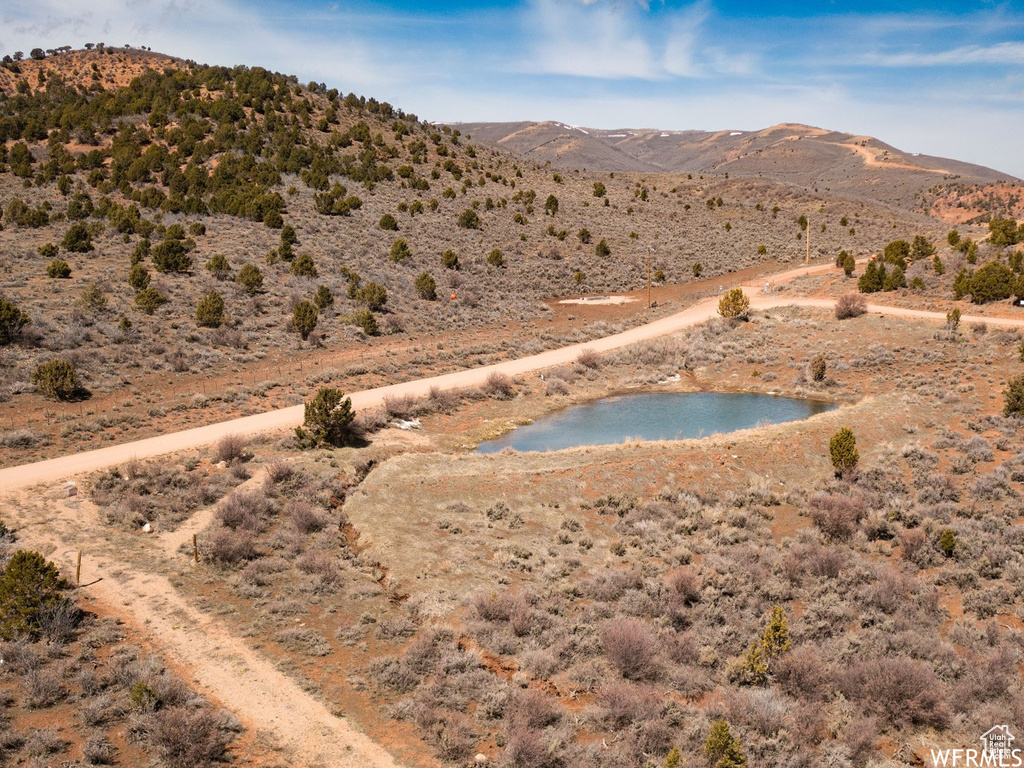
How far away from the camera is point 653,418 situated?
30.4 m

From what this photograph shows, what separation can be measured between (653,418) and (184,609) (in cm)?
2121

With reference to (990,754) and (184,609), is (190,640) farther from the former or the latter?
(990,754)

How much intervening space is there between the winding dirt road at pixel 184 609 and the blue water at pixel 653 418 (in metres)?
10.2

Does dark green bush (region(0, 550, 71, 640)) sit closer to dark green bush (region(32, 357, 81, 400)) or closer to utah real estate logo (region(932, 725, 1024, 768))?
dark green bush (region(32, 357, 81, 400))

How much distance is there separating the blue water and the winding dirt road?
10221mm

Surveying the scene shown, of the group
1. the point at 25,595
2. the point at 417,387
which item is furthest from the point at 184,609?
the point at 417,387

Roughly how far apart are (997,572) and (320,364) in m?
29.9

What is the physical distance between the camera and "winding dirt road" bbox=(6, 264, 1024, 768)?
1111cm

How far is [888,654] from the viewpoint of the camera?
13.6 metres

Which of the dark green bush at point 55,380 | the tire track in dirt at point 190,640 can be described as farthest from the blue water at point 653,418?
the dark green bush at point 55,380

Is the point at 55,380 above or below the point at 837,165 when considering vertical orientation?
below

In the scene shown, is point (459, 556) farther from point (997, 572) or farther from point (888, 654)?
point (997, 572)

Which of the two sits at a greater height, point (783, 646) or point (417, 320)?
point (417, 320)

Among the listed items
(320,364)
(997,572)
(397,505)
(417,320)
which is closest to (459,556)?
(397,505)
